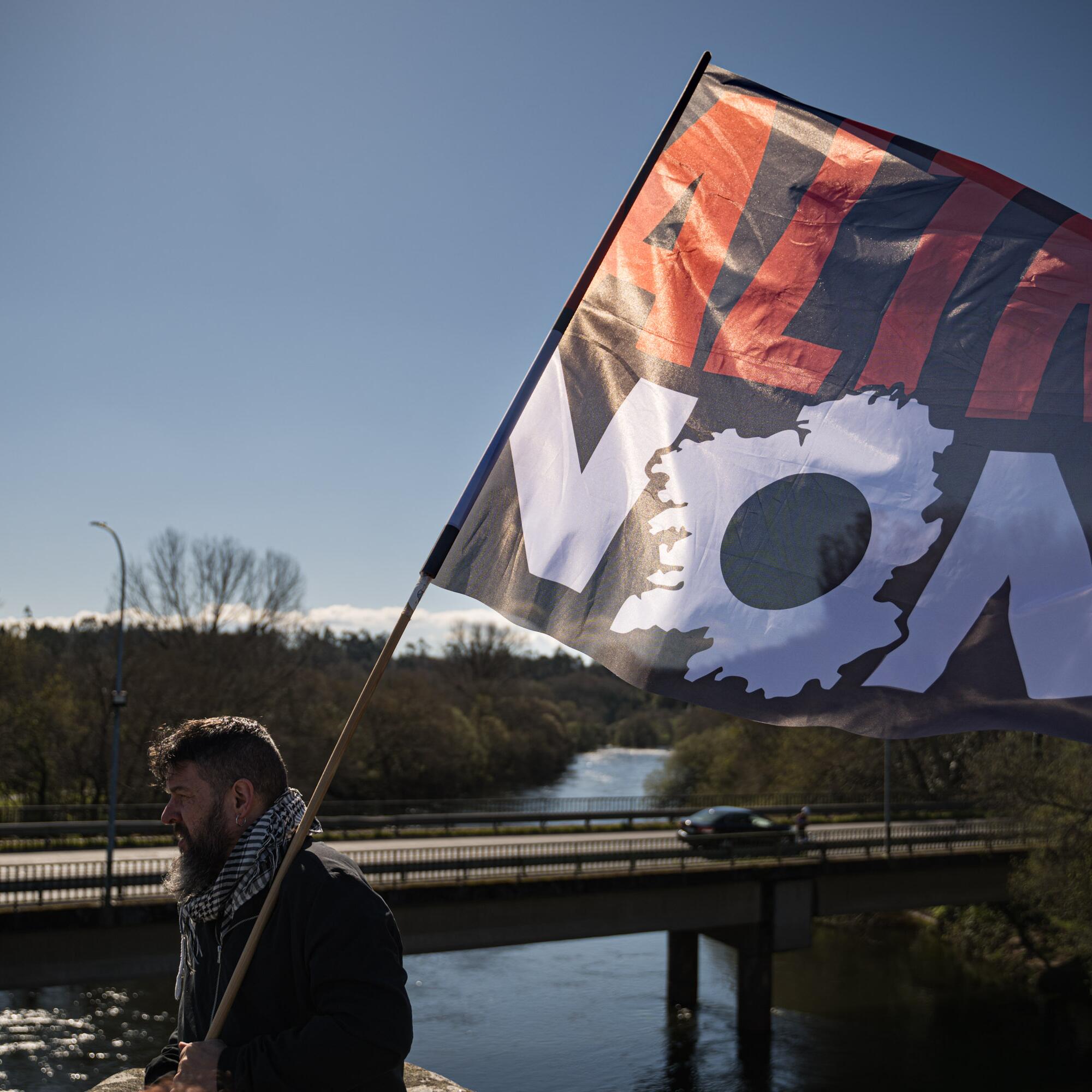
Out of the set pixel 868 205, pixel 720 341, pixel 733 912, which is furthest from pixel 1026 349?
pixel 733 912

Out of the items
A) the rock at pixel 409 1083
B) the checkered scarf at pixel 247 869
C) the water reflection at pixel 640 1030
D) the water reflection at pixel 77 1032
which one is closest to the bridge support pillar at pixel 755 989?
the water reflection at pixel 640 1030

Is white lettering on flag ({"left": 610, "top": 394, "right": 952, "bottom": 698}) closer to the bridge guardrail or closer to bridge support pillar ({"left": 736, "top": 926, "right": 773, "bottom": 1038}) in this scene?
the bridge guardrail

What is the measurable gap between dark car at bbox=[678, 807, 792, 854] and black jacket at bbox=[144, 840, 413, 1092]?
1099 inches

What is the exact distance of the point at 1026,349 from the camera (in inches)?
157

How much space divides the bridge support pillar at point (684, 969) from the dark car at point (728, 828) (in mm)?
2659

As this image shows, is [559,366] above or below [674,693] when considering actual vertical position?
above

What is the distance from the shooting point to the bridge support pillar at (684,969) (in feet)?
97.0

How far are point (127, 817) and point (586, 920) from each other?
18328mm

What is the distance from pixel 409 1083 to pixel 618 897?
71.7 ft

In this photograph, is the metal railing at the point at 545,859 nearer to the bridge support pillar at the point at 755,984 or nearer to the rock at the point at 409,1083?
the bridge support pillar at the point at 755,984

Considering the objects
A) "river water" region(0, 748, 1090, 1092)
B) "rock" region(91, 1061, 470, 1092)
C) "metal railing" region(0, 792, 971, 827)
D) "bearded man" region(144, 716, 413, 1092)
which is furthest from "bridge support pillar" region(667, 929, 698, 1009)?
"bearded man" region(144, 716, 413, 1092)

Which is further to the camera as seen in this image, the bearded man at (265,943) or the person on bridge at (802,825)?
the person on bridge at (802,825)

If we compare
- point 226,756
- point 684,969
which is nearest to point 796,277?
point 226,756

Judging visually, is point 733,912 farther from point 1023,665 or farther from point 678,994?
point 1023,665
